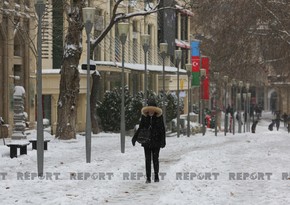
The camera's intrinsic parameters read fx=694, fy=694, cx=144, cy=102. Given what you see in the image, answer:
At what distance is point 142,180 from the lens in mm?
13914

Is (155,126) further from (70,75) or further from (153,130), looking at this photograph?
(70,75)

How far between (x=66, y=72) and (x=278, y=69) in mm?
13853

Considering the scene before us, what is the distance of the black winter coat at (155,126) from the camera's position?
13375mm

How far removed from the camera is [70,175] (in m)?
14.5

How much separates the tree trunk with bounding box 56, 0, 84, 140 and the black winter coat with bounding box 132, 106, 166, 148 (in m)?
13.5

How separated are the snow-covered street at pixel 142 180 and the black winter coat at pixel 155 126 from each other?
0.78m

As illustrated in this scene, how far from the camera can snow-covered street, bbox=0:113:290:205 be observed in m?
11.3

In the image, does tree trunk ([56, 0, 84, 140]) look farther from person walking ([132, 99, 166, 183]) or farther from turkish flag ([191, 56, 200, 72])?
turkish flag ([191, 56, 200, 72])

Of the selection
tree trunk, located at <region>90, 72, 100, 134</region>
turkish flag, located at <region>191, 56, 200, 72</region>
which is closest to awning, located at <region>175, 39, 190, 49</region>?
turkish flag, located at <region>191, 56, 200, 72</region>

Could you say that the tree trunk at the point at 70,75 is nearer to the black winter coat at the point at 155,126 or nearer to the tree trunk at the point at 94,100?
the tree trunk at the point at 94,100

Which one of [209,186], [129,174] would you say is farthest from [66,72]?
[209,186]

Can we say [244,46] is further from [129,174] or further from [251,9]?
[129,174]

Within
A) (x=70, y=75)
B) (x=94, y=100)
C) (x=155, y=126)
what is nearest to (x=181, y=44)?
(x=94, y=100)

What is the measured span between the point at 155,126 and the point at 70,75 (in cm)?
1378
